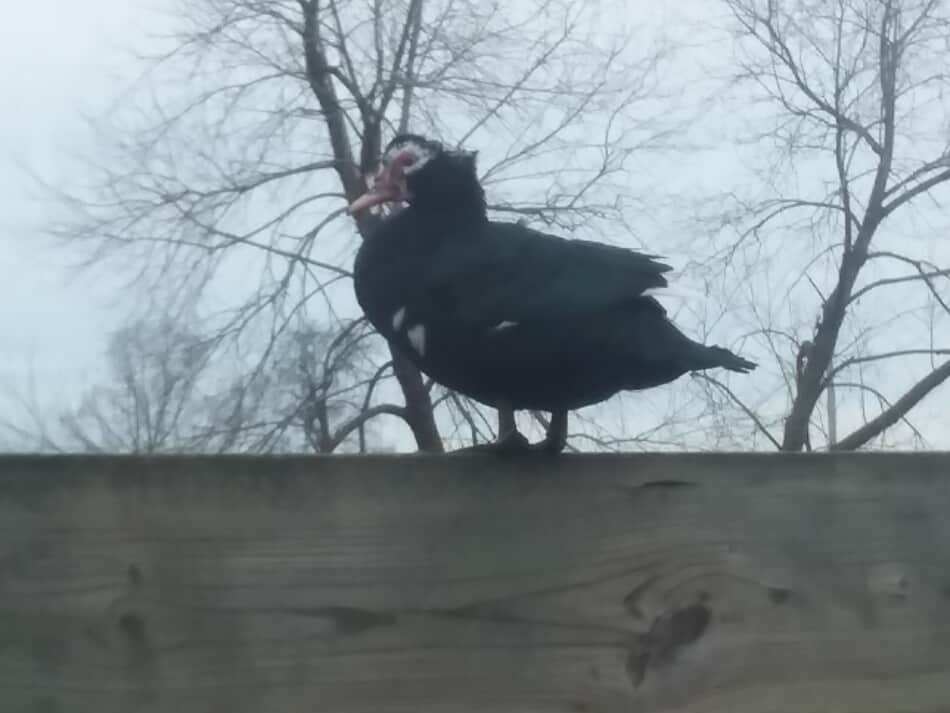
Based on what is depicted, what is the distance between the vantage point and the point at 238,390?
7.72 metres

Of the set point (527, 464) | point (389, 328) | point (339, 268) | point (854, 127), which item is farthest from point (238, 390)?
point (527, 464)

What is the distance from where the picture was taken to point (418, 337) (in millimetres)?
2111

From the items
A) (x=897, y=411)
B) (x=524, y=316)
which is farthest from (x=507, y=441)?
(x=897, y=411)

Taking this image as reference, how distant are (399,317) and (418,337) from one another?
1.9 inches

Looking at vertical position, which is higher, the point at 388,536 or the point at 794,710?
the point at 388,536

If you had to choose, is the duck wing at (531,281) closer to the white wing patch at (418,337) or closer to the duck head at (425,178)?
the white wing patch at (418,337)

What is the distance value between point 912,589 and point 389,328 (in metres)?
0.90

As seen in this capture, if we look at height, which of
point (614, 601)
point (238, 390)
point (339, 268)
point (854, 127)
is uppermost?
point (854, 127)

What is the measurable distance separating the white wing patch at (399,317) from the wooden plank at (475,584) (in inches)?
24.0

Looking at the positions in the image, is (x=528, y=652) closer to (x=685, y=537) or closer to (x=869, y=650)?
(x=685, y=537)

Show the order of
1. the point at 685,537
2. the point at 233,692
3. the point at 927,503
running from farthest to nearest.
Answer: the point at 927,503
the point at 685,537
the point at 233,692

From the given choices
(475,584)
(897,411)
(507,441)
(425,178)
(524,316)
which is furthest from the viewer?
(897,411)

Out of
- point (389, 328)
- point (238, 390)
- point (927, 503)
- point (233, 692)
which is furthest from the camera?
point (238, 390)

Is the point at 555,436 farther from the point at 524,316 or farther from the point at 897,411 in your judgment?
the point at 897,411
